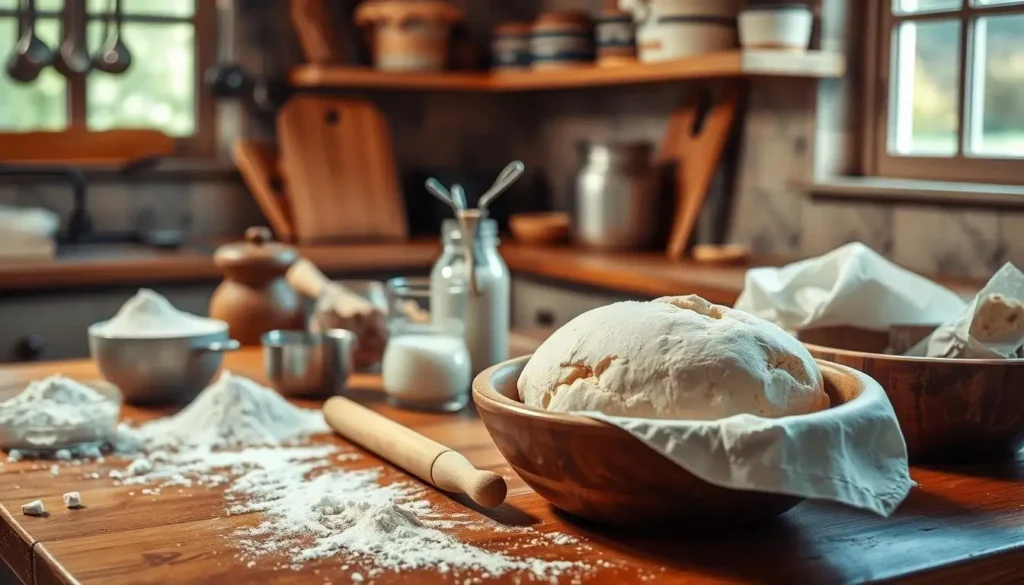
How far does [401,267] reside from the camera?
10.6 ft

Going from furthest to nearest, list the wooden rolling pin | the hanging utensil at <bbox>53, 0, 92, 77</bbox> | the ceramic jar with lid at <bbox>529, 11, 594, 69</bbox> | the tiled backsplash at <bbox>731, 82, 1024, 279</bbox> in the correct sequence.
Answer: the ceramic jar with lid at <bbox>529, 11, 594, 69</bbox> < the hanging utensil at <bbox>53, 0, 92, 77</bbox> < the tiled backsplash at <bbox>731, 82, 1024, 279</bbox> < the wooden rolling pin

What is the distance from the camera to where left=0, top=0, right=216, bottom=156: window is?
11.2 feet

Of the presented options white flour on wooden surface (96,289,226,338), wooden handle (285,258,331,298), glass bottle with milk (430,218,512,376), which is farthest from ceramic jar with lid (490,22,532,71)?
white flour on wooden surface (96,289,226,338)

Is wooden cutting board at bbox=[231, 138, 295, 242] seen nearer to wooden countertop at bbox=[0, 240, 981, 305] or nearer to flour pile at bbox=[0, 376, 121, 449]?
wooden countertop at bbox=[0, 240, 981, 305]

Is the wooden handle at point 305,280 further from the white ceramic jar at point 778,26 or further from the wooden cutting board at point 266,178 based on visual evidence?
the wooden cutting board at point 266,178

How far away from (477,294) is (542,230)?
1803 mm

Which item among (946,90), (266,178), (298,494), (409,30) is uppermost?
(409,30)

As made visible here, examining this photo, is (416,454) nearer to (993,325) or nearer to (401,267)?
(993,325)

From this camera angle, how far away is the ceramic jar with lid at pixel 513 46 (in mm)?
3555

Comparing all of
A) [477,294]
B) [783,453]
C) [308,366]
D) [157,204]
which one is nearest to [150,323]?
[308,366]

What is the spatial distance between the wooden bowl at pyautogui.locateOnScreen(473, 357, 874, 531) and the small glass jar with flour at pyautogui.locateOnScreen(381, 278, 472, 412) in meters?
0.49

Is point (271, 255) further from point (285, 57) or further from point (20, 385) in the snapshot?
point (285, 57)

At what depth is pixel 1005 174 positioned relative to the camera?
2562 millimetres

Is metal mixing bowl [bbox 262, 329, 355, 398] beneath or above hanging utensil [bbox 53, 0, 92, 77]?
beneath
